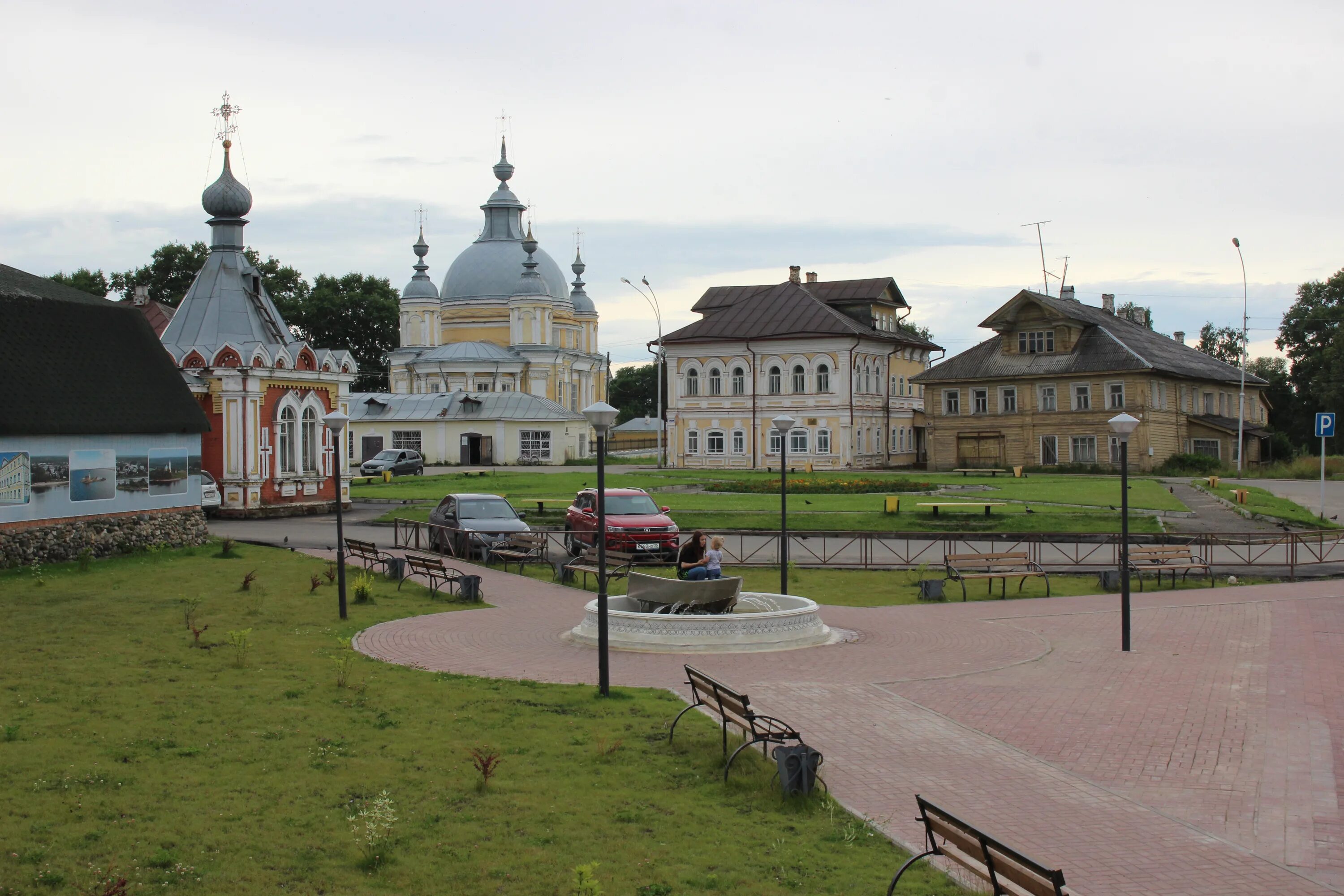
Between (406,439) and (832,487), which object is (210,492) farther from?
(406,439)

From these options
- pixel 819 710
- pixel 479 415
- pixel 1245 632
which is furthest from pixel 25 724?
pixel 479 415

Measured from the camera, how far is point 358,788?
9.33 metres

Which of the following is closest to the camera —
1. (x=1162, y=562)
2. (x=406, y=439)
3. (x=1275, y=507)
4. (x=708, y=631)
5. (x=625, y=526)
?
(x=708, y=631)

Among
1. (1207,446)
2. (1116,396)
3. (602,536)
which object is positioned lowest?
(602,536)

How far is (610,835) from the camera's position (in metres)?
8.48

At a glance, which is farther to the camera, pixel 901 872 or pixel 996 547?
pixel 996 547

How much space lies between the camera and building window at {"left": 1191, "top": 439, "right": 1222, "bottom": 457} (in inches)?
2368

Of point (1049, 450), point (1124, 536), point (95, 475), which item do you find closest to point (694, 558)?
point (1124, 536)

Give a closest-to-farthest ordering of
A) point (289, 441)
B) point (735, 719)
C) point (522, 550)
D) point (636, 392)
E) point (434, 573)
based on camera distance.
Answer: point (735, 719) → point (434, 573) → point (522, 550) → point (289, 441) → point (636, 392)

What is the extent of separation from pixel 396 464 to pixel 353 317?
4666 centimetres

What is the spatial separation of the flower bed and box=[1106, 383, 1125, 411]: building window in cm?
1770

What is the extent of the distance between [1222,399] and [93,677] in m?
63.6

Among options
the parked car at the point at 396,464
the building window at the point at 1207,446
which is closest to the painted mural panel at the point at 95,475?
the parked car at the point at 396,464

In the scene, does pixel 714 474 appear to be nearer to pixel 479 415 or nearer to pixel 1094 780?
pixel 479 415
